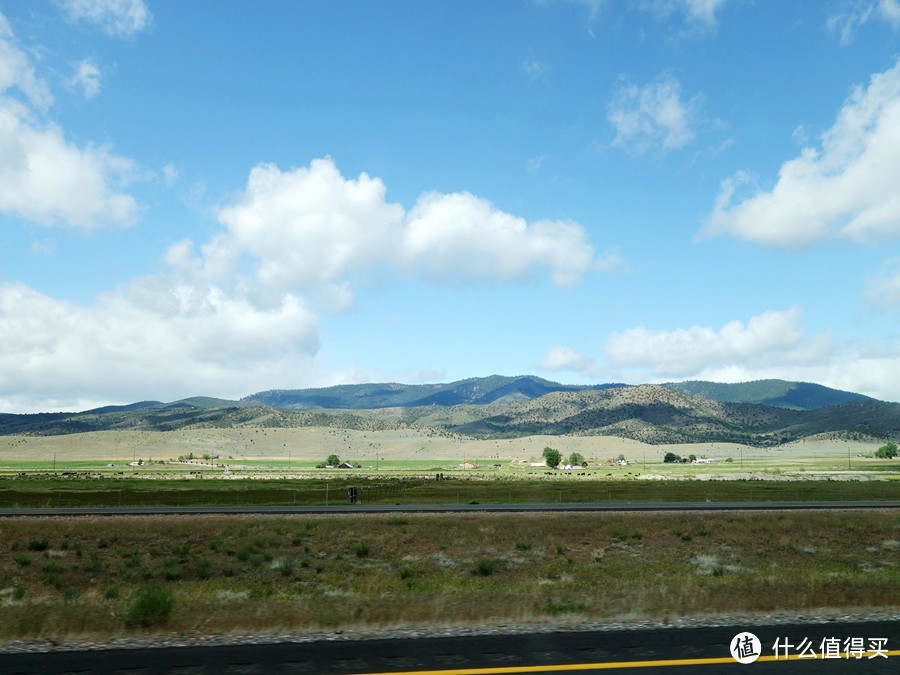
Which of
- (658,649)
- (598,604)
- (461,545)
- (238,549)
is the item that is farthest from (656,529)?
(658,649)

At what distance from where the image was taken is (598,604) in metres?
15.1

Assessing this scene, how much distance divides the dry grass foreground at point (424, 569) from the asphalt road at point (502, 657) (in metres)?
1.70

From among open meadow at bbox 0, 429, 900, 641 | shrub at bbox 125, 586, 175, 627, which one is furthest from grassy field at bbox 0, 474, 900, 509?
shrub at bbox 125, 586, 175, 627

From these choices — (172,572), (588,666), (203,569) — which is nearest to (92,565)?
(172,572)

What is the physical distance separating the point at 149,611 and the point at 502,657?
7.53 m

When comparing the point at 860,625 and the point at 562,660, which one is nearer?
the point at 562,660

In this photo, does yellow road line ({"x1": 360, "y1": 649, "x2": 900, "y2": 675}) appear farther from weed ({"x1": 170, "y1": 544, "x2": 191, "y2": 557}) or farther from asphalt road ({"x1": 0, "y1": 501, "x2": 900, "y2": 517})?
asphalt road ({"x1": 0, "y1": 501, "x2": 900, "y2": 517})

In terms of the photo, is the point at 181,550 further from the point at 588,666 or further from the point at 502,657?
the point at 588,666

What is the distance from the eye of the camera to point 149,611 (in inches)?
554

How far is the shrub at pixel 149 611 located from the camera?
13.8 m

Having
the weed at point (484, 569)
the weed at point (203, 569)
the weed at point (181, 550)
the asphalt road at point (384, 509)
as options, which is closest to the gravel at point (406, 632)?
the weed at point (484, 569)

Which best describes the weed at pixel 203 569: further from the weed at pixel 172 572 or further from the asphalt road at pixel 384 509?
the asphalt road at pixel 384 509

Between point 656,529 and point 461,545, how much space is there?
13.3m

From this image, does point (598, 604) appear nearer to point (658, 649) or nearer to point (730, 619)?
point (730, 619)
